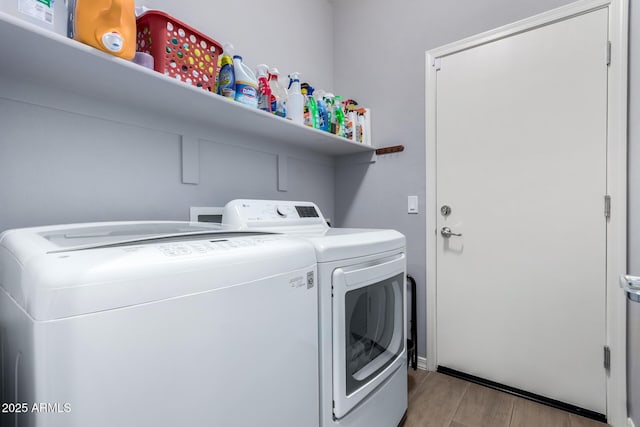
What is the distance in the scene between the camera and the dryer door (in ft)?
3.51

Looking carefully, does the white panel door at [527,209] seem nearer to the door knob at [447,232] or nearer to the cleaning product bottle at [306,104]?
the door knob at [447,232]

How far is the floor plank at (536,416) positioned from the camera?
1509mm

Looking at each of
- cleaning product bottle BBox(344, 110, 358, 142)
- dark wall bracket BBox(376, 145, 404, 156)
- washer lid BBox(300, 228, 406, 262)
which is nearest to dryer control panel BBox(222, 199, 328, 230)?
washer lid BBox(300, 228, 406, 262)

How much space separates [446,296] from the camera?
2.01 m

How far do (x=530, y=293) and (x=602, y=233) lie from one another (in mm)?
469

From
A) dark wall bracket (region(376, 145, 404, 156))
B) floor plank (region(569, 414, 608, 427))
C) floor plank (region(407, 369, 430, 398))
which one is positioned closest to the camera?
floor plank (region(569, 414, 608, 427))

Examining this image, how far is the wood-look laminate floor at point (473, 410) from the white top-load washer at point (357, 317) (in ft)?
0.65

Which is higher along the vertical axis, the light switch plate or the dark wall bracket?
the dark wall bracket

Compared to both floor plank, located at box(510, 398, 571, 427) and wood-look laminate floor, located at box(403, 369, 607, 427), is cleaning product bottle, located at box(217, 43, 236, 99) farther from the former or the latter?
floor plank, located at box(510, 398, 571, 427)

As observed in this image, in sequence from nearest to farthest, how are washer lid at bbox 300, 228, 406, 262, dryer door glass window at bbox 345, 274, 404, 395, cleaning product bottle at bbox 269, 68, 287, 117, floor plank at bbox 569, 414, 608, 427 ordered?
1. washer lid at bbox 300, 228, 406, 262
2. dryer door glass window at bbox 345, 274, 404, 395
3. floor plank at bbox 569, 414, 608, 427
4. cleaning product bottle at bbox 269, 68, 287, 117

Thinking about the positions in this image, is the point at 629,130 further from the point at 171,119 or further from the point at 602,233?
the point at 171,119

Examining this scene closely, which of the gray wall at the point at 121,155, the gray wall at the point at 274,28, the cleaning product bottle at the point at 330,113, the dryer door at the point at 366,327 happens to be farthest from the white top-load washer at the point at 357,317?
the gray wall at the point at 274,28

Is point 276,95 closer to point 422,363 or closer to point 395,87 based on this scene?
point 395,87

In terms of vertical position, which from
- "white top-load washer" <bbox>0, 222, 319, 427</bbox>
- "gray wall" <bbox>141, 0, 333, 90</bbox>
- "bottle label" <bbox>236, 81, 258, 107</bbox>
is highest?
"gray wall" <bbox>141, 0, 333, 90</bbox>
